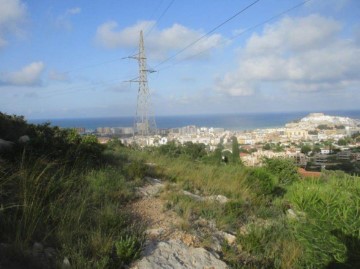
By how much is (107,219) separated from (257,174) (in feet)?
17.7

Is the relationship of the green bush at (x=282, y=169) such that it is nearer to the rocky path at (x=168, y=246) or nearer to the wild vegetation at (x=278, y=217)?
→ the wild vegetation at (x=278, y=217)

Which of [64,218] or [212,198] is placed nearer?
[64,218]

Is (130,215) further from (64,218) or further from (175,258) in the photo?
(175,258)

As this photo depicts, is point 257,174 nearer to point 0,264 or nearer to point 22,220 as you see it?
point 22,220

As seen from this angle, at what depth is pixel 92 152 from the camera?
8.22m

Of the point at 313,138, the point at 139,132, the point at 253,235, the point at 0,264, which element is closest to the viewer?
the point at 0,264

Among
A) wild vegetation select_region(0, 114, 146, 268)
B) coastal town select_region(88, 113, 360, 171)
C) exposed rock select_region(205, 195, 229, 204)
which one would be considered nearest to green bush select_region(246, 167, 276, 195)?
A: exposed rock select_region(205, 195, 229, 204)

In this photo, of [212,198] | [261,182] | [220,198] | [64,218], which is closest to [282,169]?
[261,182]

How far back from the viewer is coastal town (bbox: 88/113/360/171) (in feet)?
59.9

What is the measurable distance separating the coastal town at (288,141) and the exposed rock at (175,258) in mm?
7789

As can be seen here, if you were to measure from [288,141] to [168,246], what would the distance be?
107ft

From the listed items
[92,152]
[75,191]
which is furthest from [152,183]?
[75,191]

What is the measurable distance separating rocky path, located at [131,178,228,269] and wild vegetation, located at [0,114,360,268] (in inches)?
6.1

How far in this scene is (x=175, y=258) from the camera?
4.07m
